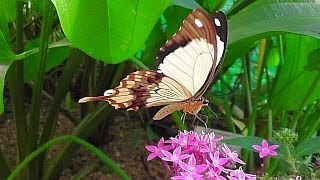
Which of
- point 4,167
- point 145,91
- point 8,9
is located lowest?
point 4,167

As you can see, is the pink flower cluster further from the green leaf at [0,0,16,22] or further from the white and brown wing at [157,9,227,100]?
the green leaf at [0,0,16,22]

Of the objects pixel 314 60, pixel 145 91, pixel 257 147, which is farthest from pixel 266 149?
pixel 314 60

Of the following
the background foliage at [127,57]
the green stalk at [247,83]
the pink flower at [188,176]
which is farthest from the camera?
the green stalk at [247,83]

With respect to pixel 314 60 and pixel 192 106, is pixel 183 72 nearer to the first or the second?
pixel 192 106

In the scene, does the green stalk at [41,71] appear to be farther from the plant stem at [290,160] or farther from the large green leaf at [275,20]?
the plant stem at [290,160]

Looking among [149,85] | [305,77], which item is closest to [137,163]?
[305,77]

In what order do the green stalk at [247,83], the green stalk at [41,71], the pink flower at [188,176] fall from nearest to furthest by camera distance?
the pink flower at [188,176] < the green stalk at [41,71] < the green stalk at [247,83]

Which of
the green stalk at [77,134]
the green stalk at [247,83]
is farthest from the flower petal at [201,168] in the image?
the green stalk at [247,83]
